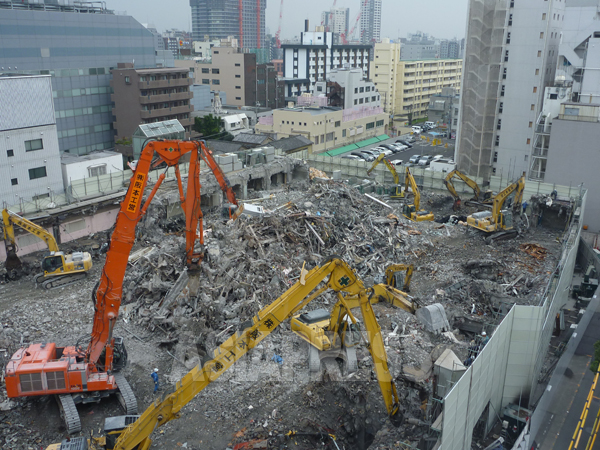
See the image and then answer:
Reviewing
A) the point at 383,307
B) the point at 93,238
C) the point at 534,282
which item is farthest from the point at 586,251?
the point at 93,238

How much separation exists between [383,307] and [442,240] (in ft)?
29.5

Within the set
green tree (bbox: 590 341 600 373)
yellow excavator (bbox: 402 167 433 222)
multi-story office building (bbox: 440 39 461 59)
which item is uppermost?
multi-story office building (bbox: 440 39 461 59)

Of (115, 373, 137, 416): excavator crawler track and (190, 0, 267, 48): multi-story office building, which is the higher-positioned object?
(190, 0, 267, 48): multi-story office building

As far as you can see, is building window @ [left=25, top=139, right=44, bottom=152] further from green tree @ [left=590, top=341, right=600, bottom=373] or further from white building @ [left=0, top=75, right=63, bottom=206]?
green tree @ [left=590, top=341, right=600, bottom=373]

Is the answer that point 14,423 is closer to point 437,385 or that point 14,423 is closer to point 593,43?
point 437,385

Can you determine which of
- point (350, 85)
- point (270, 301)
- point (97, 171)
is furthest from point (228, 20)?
point (270, 301)

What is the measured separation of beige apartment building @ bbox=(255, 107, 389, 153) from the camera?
5012cm

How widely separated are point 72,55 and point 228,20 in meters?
131

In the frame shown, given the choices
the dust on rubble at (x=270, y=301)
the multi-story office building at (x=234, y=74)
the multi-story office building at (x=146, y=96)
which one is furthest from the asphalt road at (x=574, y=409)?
the multi-story office building at (x=234, y=74)

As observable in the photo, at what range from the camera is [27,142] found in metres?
26.9

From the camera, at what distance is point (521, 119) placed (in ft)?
130

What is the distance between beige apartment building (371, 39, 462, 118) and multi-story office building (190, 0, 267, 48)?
10243 centimetres

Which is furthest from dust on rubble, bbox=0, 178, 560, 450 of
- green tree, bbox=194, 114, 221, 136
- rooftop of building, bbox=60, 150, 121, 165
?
green tree, bbox=194, 114, 221, 136

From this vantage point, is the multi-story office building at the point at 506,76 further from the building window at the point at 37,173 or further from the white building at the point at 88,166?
the building window at the point at 37,173
